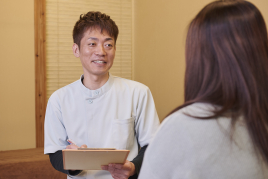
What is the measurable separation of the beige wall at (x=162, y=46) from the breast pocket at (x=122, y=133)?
1113mm

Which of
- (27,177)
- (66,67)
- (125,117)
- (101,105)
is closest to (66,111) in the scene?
(101,105)

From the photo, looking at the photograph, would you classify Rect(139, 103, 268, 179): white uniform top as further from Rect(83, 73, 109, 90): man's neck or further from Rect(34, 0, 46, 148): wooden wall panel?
Rect(34, 0, 46, 148): wooden wall panel

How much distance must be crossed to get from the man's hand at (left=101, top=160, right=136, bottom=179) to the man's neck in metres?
0.49

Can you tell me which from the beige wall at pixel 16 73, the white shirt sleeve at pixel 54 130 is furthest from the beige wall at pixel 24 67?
the white shirt sleeve at pixel 54 130

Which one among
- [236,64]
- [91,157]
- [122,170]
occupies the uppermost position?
[236,64]

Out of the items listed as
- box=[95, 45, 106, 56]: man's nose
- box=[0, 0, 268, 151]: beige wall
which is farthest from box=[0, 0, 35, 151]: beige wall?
box=[95, 45, 106, 56]: man's nose

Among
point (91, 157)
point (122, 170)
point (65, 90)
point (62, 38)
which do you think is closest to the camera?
point (91, 157)

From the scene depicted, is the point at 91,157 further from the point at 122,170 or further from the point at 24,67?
the point at 24,67

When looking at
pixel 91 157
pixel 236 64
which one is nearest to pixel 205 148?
pixel 236 64

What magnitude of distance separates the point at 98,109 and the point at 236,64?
1012 mm

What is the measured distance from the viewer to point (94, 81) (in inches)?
61.0

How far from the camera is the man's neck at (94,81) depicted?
5.07ft

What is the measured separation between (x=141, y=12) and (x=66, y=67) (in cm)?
115

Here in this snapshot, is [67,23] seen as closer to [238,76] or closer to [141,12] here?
[141,12]
